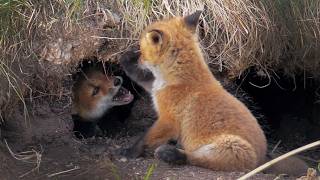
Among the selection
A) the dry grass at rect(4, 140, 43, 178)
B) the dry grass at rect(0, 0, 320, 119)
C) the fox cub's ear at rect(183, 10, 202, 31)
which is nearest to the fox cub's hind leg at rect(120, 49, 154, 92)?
the dry grass at rect(0, 0, 320, 119)

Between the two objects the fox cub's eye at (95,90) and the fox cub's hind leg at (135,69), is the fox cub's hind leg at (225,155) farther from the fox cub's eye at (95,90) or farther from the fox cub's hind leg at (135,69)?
the fox cub's eye at (95,90)

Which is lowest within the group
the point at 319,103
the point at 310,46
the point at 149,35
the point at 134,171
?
the point at 319,103

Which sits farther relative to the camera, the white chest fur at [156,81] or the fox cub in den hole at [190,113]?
the white chest fur at [156,81]

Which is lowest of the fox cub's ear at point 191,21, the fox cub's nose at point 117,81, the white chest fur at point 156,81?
the fox cub's nose at point 117,81

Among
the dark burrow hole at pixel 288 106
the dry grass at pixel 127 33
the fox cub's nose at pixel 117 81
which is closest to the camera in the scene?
the dry grass at pixel 127 33

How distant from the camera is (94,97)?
5.68m

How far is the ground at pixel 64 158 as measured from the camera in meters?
4.05

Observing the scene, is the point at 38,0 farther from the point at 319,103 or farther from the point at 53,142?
the point at 319,103

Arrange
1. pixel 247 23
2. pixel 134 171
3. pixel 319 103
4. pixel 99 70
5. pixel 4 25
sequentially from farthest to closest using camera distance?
pixel 319 103, pixel 99 70, pixel 247 23, pixel 4 25, pixel 134 171

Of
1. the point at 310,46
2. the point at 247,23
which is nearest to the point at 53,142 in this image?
the point at 247,23

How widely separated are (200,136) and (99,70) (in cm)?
172

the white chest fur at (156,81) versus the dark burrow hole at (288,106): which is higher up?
the white chest fur at (156,81)

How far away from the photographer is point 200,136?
4184 millimetres

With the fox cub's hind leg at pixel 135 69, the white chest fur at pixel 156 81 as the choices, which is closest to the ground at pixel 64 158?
the white chest fur at pixel 156 81
